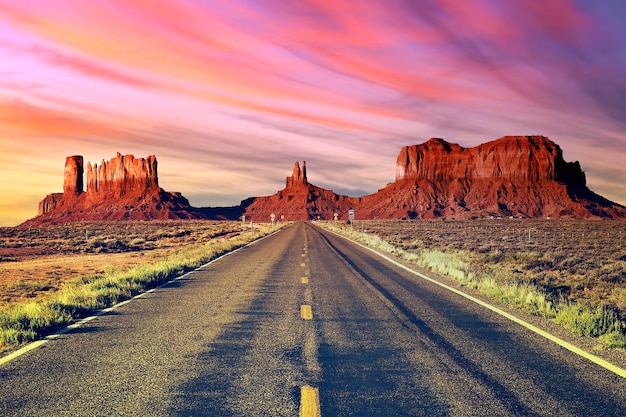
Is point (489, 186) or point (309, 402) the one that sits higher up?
point (489, 186)

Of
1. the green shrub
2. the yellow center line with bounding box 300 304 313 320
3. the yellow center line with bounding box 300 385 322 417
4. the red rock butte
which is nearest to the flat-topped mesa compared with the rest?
the red rock butte

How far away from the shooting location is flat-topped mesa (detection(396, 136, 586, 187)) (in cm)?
17500

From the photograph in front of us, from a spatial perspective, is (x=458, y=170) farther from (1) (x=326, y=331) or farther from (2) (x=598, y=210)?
(1) (x=326, y=331)

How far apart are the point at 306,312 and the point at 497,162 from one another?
606 feet

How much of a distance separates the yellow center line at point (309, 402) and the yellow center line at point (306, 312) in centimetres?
363

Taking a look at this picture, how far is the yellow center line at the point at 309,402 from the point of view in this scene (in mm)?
4199

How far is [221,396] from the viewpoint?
4637 millimetres

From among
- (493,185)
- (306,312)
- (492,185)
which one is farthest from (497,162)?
(306,312)

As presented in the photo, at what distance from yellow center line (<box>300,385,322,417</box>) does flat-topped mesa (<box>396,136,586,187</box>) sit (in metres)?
183

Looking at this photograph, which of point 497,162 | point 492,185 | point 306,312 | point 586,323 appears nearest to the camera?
point 586,323

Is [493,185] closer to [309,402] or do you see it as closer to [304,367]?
[304,367]

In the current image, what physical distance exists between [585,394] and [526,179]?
183586 mm

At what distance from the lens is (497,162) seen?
179875mm

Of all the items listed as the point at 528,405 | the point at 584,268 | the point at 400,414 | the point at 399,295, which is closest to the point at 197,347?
the point at 400,414
